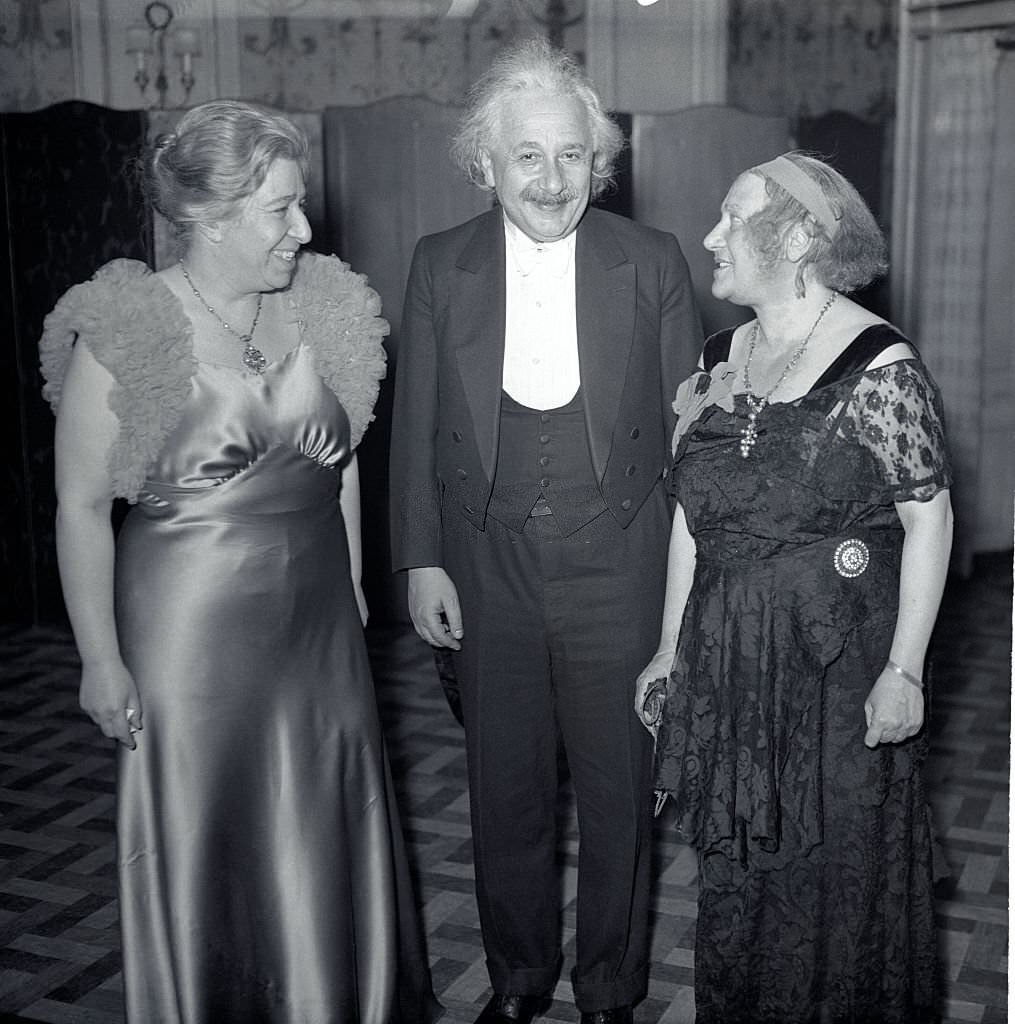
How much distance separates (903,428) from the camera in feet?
6.45

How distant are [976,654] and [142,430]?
13.2 feet

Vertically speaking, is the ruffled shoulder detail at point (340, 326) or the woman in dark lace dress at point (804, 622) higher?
the ruffled shoulder detail at point (340, 326)

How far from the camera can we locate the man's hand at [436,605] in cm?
242

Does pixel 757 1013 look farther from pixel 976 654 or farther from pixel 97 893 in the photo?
pixel 976 654

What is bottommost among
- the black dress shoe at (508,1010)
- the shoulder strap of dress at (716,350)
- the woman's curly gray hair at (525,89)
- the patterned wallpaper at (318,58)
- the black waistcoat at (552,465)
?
the black dress shoe at (508,1010)

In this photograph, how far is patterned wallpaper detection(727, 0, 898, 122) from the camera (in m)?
5.51

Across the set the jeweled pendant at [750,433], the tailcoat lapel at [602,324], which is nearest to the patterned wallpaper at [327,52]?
the tailcoat lapel at [602,324]

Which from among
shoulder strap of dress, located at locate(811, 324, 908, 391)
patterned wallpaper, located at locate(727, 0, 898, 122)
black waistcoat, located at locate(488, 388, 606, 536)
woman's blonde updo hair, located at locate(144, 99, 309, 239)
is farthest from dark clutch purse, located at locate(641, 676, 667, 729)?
patterned wallpaper, located at locate(727, 0, 898, 122)

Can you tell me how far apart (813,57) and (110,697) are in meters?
4.64

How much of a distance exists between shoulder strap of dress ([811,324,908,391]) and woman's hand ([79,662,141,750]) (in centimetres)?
119

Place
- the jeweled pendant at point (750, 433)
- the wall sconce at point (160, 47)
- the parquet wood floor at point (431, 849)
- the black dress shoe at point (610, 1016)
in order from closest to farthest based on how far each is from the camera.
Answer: the jeweled pendant at point (750, 433) < the black dress shoe at point (610, 1016) < the parquet wood floor at point (431, 849) < the wall sconce at point (160, 47)

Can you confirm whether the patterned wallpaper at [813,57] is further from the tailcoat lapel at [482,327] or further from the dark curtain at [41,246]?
the tailcoat lapel at [482,327]

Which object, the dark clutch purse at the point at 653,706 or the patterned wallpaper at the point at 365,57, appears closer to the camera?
the dark clutch purse at the point at 653,706

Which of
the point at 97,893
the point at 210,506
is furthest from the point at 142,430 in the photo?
the point at 97,893
